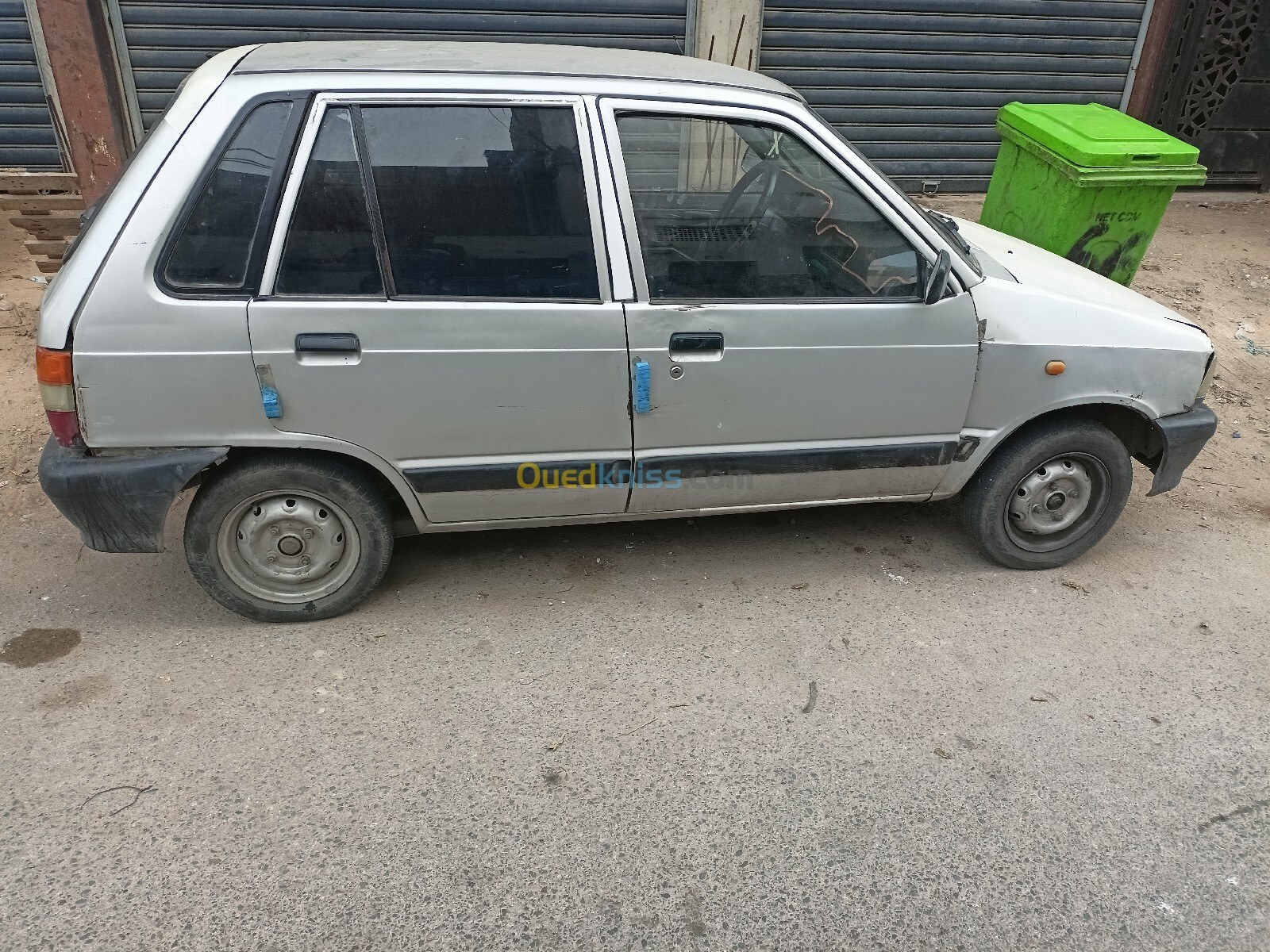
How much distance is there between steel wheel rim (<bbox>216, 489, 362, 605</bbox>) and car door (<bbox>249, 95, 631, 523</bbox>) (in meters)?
0.32

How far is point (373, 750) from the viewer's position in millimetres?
2711

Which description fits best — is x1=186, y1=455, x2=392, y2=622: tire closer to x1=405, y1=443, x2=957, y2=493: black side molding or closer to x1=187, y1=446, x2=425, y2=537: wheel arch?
x1=187, y1=446, x2=425, y2=537: wheel arch

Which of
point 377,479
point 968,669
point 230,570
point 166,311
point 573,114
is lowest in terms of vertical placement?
point 968,669

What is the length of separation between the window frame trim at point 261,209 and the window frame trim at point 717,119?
3.06 ft

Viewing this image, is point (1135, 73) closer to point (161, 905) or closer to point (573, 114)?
point (573, 114)

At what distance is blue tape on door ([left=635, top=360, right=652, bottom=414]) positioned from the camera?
9.77 feet

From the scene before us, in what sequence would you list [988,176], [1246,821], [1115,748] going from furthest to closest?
[988,176]
[1115,748]
[1246,821]

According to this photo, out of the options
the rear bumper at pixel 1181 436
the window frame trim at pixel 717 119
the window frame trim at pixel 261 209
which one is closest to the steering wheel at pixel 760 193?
the window frame trim at pixel 717 119

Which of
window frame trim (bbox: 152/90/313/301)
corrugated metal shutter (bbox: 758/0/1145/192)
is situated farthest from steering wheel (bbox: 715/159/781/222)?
corrugated metal shutter (bbox: 758/0/1145/192)

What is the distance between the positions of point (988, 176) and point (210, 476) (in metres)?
7.23

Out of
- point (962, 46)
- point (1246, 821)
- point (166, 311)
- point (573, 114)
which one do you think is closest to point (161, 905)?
point (166, 311)

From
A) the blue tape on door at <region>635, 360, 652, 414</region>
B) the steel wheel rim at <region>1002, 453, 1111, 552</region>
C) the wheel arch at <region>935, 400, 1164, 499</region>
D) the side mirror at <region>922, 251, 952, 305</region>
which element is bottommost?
the steel wheel rim at <region>1002, 453, 1111, 552</region>

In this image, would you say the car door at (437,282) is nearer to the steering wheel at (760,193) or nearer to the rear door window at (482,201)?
the rear door window at (482,201)

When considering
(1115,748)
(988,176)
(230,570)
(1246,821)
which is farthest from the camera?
(988,176)
